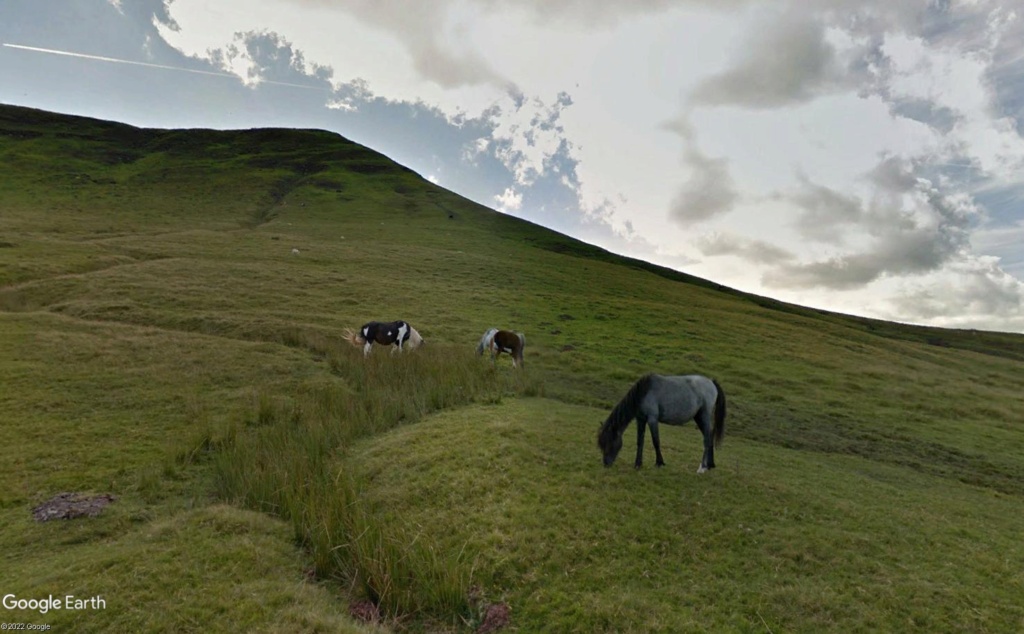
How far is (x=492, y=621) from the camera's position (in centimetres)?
647

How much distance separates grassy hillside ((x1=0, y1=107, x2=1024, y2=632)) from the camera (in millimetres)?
6629

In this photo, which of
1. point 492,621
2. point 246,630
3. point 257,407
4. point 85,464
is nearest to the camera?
point 246,630

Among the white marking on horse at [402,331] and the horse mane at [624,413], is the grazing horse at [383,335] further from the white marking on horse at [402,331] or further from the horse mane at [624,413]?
the horse mane at [624,413]

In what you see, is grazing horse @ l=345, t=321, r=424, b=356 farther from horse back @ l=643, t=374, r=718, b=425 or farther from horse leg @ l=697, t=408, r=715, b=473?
horse leg @ l=697, t=408, r=715, b=473

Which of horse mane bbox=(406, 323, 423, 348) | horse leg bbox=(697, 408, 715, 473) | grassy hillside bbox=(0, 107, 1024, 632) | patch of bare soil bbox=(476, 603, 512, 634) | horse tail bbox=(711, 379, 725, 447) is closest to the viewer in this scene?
patch of bare soil bbox=(476, 603, 512, 634)

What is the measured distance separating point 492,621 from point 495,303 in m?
31.3

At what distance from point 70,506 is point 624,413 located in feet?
34.3

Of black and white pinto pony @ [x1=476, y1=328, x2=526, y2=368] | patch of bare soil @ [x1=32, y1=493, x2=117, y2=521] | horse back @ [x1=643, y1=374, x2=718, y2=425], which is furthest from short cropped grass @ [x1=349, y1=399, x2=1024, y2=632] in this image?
black and white pinto pony @ [x1=476, y1=328, x2=526, y2=368]

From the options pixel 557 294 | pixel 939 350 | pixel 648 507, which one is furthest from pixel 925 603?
pixel 939 350

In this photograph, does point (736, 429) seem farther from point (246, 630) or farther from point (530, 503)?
point (246, 630)

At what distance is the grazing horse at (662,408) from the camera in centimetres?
1003

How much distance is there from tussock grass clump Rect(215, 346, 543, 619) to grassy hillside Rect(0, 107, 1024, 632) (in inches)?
2.2

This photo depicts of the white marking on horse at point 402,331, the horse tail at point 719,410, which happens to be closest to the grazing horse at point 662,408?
the horse tail at point 719,410

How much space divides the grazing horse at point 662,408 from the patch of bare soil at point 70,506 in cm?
958
